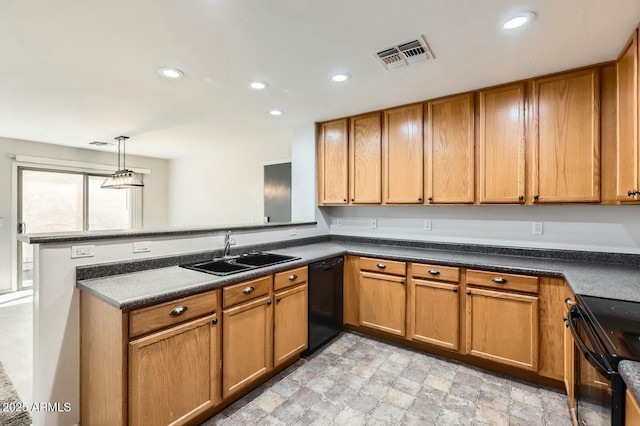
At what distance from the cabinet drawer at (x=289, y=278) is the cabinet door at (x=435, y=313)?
1.01 metres

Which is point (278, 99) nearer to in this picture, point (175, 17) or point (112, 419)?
point (175, 17)

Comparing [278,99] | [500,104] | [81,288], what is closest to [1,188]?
[81,288]

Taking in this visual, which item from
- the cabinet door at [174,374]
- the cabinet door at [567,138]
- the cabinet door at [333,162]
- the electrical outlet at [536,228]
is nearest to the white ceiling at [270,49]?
the cabinet door at [567,138]

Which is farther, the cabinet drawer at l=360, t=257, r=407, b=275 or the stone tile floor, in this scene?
the cabinet drawer at l=360, t=257, r=407, b=275

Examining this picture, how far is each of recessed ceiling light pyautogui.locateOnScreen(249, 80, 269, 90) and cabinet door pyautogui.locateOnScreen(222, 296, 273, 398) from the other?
1.76m

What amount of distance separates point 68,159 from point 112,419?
526 centimetres

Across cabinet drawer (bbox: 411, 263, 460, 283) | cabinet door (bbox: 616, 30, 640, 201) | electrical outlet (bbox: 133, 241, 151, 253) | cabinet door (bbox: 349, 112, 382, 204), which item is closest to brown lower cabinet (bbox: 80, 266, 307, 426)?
electrical outlet (bbox: 133, 241, 151, 253)

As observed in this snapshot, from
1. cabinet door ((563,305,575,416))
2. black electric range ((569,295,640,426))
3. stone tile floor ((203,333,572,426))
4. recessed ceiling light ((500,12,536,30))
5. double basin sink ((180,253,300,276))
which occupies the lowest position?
stone tile floor ((203,333,572,426))

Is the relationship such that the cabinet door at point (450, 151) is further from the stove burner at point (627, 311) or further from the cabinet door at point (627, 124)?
the stove burner at point (627, 311)

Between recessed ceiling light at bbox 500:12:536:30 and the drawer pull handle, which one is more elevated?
recessed ceiling light at bbox 500:12:536:30

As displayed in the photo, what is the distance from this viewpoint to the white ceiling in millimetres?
1595

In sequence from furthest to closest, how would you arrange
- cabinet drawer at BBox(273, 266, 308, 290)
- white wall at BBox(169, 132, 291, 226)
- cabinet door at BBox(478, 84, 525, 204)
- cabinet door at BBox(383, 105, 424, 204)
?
white wall at BBox(169, 132, 291, 226)
cabinet door at BBox(383, 105, 424, 204)
cabinet door at BBox(478, 84, 525, 204)
cabinet drawer at BBox(273, 266, 308, 290)

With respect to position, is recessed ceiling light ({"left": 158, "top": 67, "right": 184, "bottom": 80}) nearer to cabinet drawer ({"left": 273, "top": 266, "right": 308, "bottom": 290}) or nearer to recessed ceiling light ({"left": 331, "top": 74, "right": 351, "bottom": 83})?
recessed ceiling light ({"left": 331, "top": 74, "right": 351, "bottom": 83})

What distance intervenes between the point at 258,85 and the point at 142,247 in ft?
5.23
